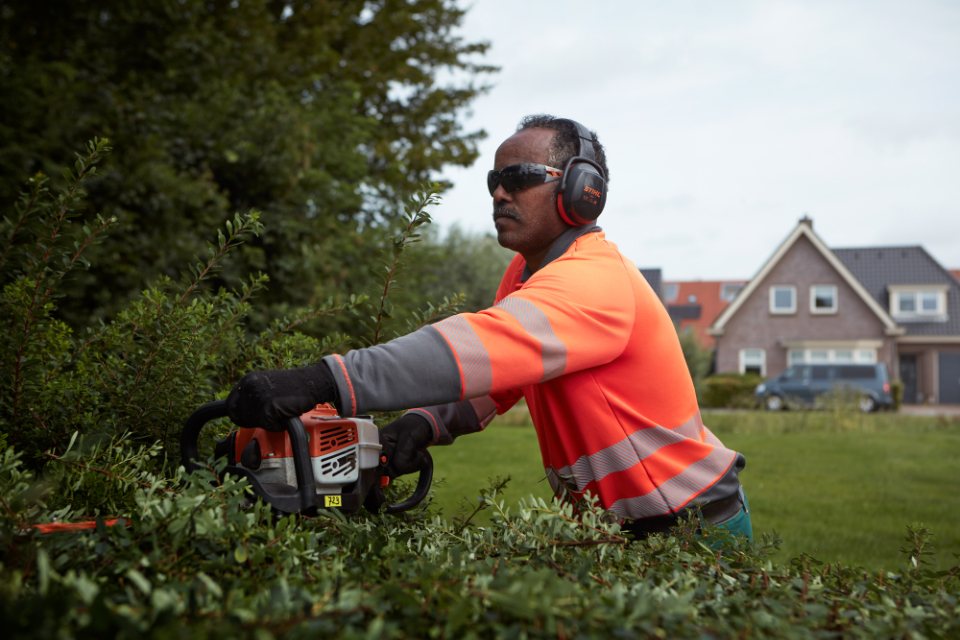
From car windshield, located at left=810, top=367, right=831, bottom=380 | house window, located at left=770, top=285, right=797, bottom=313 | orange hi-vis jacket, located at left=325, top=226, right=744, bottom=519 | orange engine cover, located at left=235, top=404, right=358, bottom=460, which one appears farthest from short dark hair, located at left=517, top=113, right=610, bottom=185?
house window, located at left=770, top=285, right=797, bottom=313

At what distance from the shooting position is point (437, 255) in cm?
1179

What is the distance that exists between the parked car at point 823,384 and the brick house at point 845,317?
210 inches

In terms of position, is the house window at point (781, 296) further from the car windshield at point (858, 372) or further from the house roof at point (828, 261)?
the car windshield at point (858, 372)

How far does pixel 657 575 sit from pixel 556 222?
1355mm

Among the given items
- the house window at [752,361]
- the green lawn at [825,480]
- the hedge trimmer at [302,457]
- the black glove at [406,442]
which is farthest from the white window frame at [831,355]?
the hedge trimmer at [302,457]

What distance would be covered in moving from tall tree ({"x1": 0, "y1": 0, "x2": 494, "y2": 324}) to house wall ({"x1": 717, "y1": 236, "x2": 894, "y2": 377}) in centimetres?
2319

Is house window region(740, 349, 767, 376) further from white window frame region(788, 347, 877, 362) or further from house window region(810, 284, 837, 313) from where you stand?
house window region(810, 284, 837, 313)

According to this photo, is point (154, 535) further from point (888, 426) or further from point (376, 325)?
point (888, 426)

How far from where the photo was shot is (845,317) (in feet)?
99.5

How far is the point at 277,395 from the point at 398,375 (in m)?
0.28

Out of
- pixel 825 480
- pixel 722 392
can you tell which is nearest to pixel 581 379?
pixel 825 480

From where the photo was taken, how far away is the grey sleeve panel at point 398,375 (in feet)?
5.04

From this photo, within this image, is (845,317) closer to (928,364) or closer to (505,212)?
(928,364)

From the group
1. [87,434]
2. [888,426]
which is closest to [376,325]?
[87,434]
